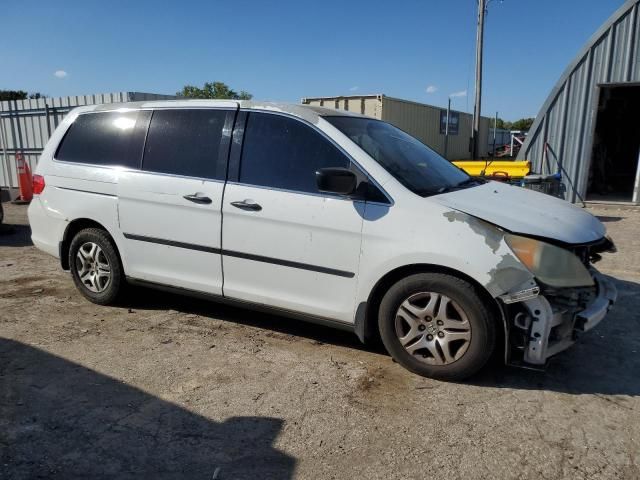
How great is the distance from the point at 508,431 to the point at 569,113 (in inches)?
452

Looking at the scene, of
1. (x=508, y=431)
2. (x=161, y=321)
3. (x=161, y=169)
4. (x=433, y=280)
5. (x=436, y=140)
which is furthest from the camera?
(x=436, y=140)

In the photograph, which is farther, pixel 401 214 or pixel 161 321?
pixel 161 321

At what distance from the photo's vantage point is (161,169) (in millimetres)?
4191

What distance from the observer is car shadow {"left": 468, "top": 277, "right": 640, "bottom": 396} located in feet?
10.9

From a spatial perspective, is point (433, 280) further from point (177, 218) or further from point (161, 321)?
point (161, 321)

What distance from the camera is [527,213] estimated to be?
11.0 feet

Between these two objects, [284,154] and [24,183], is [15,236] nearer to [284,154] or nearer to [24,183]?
[24,183]

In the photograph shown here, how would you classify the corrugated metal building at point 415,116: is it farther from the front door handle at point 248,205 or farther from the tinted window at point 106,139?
the front door handle at point 248,205

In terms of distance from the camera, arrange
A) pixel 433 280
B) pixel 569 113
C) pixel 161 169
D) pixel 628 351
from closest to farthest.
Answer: pixel 433 280 < pixel 628 351 < pixel 161 169 < pixel 569 113

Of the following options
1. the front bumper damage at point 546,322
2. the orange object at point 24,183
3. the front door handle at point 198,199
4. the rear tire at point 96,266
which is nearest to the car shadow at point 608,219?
the front bumper damage at point 546,322

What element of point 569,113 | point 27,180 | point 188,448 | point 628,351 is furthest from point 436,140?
point 188,448

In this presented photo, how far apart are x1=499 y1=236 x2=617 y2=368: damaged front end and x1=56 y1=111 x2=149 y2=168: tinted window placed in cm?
326

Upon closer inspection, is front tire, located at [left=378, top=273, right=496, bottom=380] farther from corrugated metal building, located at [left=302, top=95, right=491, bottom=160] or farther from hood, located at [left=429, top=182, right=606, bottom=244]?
corrugated metal building, located at [left=302, top=95, right=491, bottom=160]

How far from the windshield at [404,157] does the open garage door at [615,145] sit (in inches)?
435
